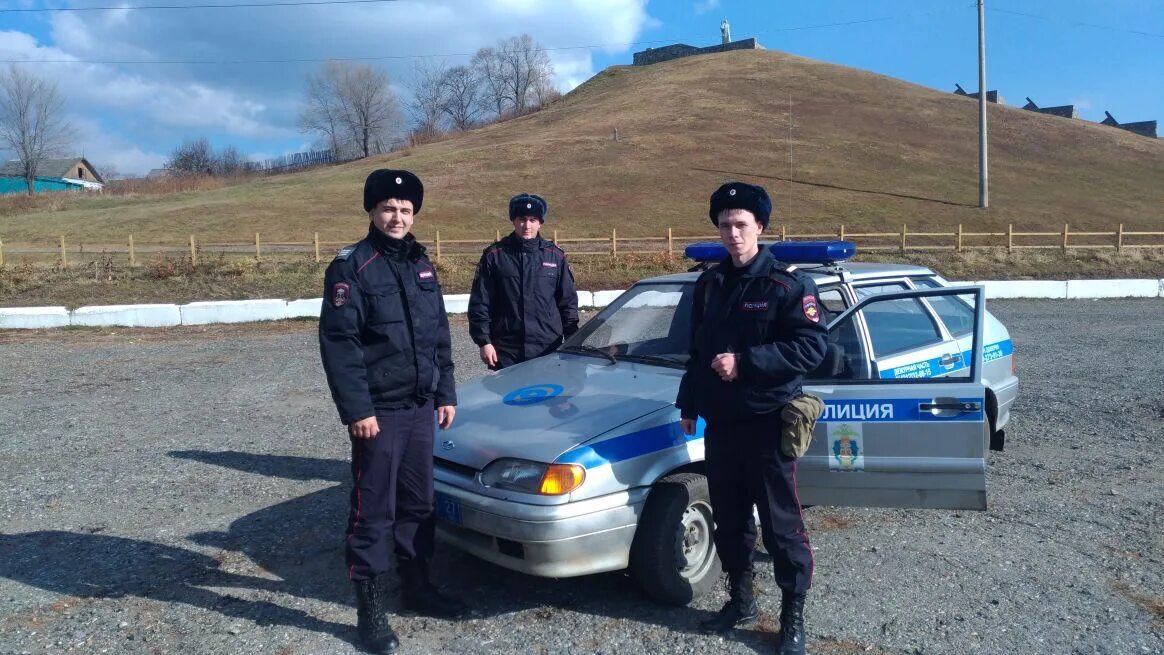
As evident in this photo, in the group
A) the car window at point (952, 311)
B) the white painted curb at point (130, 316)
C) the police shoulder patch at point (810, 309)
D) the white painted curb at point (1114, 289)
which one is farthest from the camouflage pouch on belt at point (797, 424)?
the white painted curb at point (1114, 289)

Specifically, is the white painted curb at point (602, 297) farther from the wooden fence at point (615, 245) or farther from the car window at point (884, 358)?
the car window at point (884, 358)

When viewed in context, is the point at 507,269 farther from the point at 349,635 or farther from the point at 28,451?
the point at 28,451

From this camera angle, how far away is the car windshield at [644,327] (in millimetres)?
4559

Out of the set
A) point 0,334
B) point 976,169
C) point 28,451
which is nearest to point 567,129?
point 976,169

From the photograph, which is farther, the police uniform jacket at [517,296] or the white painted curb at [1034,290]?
the white painted curb at [1034,290]

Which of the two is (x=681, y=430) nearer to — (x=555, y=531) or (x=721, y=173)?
(x=555, y=531)

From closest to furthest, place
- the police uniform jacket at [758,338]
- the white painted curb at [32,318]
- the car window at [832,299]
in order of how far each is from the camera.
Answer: the police uniform jacket at [758,338], the car window at [832,299], the white painted curb at [32,318]

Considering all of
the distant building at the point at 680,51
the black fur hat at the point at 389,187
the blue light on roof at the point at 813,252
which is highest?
the distant building at the point at 680,51

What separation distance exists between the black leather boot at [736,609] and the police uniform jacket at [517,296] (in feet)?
6.73

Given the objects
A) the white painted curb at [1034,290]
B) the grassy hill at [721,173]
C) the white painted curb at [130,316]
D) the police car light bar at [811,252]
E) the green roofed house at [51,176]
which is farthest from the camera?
the green roofed house at [51,176]

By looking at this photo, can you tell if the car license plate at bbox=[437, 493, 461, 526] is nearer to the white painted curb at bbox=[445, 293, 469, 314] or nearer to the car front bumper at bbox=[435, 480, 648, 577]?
the car front bumper at bbox=[435, 480, 648, 577]

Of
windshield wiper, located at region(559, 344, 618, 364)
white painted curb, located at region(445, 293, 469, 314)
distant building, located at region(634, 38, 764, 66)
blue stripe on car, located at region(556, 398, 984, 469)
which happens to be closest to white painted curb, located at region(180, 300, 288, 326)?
white painted curb, located at region(445, 293, 469, 314)

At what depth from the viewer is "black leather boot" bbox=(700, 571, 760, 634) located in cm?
335

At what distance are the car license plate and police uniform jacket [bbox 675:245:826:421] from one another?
1.12 m
